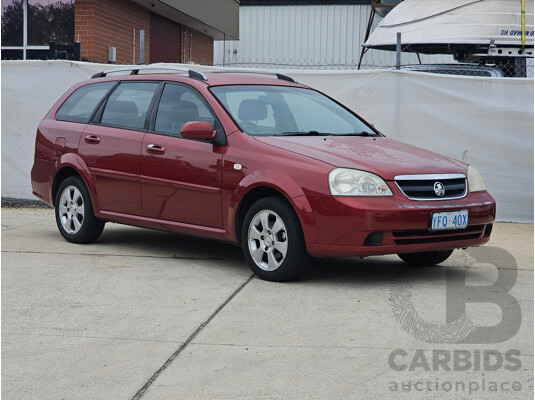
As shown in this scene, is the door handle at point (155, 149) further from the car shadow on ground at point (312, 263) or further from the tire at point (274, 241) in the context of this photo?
the tire at point (274, 241)

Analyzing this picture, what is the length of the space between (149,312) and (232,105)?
2.40 meters

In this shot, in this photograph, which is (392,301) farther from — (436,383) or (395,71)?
(395,71)

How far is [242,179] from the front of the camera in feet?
23.8

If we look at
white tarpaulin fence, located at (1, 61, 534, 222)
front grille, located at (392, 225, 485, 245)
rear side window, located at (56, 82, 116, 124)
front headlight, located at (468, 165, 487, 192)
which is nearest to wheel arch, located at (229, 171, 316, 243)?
front grille, located at (392, 225, 485, 245)

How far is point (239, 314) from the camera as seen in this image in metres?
6.00

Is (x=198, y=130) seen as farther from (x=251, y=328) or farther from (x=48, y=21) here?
(x=48, y=21)

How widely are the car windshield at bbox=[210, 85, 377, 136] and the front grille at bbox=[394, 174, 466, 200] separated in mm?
1151

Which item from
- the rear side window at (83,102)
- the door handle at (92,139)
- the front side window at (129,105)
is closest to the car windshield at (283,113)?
the front side window at (129,105)

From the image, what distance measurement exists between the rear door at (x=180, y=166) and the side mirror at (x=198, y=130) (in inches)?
5.5

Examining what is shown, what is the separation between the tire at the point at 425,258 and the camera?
7936 millimetres

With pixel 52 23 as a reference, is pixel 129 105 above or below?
below

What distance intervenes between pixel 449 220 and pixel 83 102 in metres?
3.97

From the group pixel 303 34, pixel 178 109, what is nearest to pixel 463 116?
pixel 178 109

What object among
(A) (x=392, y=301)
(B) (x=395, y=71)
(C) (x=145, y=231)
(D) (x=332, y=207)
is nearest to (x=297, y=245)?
(D) (x=332, y=207)
